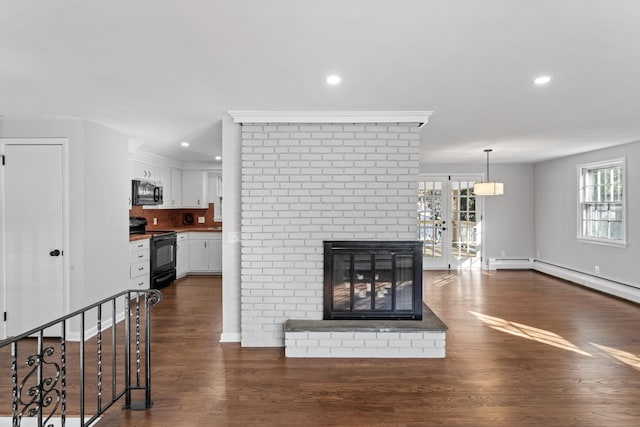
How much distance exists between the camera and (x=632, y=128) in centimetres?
416

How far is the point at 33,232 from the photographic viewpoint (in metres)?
3.58

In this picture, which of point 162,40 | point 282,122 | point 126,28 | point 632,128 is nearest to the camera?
point 126,28

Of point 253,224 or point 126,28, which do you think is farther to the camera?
point 253,224

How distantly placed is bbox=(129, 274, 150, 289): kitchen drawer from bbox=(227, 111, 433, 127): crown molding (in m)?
3.17

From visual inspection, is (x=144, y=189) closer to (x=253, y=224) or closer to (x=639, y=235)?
(x=253, y=224)

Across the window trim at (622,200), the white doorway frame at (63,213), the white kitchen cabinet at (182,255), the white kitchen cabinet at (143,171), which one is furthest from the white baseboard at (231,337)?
the window trim at (622,200)

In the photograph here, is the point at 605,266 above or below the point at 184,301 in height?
above

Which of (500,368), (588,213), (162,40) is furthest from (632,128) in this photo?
(162,40)

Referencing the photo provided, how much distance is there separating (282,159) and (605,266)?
5539 mm

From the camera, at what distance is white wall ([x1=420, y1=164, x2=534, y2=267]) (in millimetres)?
7457

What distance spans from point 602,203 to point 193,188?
7363 mm

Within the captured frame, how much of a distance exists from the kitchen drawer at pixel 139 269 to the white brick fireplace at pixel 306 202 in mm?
2546

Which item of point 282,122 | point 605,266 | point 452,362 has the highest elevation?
point 282,122

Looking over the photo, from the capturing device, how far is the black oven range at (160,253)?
558 centimetres
